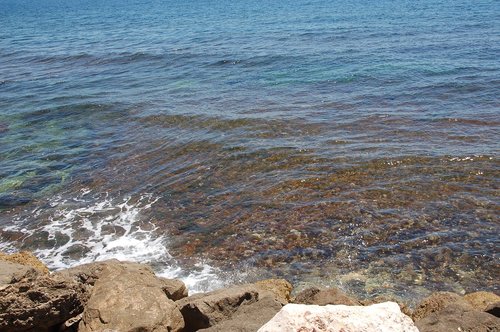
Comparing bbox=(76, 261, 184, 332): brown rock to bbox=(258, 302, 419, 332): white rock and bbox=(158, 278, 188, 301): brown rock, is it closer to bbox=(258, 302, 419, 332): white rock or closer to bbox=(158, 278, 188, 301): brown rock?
bbox=(158, 278, 188, 301): brown rock

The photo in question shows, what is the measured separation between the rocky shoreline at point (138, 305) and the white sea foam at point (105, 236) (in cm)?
240

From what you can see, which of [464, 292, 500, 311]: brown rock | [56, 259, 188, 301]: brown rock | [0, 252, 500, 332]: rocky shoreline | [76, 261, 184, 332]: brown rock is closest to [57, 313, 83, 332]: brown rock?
[0, 252, 500, 332]: rocky shoreline

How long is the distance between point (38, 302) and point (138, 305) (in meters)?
1.40

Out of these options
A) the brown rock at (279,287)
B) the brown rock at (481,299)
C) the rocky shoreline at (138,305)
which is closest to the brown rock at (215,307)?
the rocky shoreline at (138,305)

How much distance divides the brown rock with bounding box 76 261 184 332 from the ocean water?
2.49 meters

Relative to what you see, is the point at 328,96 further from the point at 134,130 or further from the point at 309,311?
the point at 309,311

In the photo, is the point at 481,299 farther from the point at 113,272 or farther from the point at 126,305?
the point at 113,272

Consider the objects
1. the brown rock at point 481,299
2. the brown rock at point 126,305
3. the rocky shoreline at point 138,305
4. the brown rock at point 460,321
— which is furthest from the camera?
the brown rock at point 481,299

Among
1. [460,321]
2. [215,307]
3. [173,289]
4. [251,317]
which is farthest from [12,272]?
[460,321]

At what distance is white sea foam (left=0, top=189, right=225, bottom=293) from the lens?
10.5 metres

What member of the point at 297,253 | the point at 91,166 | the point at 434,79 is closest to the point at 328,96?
the point at 434,79

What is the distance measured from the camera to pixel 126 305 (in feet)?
23.1

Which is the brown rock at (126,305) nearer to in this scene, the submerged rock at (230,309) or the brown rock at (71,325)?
the brown rock at (71,325)

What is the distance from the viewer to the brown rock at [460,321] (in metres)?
5.78
